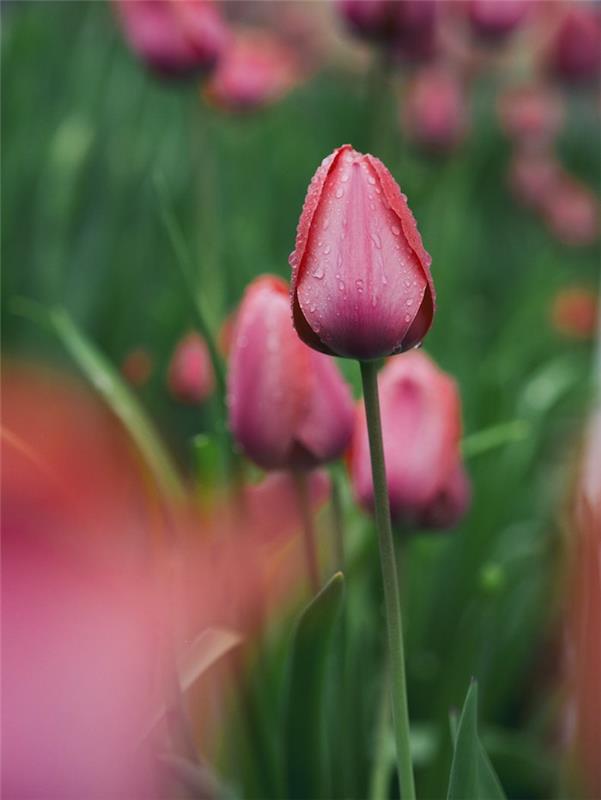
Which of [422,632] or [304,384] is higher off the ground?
[304,384]

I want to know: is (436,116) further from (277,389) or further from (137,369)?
(277,389)

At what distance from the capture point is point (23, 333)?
1.12 m

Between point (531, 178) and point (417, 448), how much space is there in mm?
1473

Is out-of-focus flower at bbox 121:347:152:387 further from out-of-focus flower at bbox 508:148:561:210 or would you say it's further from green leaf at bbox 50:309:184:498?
out-of-focus flower at bbox 508:148:561:210

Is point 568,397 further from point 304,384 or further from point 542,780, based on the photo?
point 304,384

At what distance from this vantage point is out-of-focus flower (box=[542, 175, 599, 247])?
6.20 feet

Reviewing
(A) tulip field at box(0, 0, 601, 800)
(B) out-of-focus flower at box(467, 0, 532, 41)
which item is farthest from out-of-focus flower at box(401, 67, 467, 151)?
(B) out-of-focus flower at box(467, 0, 532, 41)

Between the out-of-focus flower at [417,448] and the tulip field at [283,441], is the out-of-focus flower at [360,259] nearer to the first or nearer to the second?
the tulip field at [283,441]

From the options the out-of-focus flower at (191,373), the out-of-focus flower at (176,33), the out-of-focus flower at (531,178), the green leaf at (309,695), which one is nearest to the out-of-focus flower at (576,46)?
the out-of-focus flower at (531,178)

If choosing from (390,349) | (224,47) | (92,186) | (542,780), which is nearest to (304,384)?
(390,349)

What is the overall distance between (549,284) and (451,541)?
2.77 feet

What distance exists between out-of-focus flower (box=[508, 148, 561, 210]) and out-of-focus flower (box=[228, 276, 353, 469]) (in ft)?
4.75

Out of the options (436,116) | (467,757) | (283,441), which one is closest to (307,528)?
(283,441)

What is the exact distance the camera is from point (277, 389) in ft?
1.84
